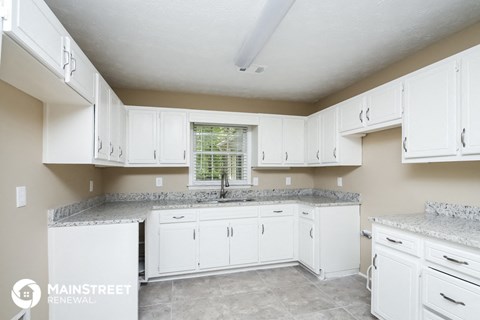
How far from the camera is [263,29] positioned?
1787 millimetres

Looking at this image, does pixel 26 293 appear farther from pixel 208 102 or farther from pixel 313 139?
pixel 313 139

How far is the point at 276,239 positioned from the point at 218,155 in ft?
4.88

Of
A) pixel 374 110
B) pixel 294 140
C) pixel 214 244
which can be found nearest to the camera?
pixel 374 110

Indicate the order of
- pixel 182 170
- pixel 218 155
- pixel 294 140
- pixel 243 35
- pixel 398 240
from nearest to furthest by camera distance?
pixel 398 240 < pixel 243 35 < pixel 182 170 < pixel 294 140 < pixel 218 155

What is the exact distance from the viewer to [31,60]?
112 centimetres

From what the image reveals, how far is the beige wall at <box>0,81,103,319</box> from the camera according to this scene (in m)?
1.40

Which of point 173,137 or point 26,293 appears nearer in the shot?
point 26,293

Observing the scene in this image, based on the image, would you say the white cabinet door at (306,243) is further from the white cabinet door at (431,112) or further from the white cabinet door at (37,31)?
the white cabinet door at (37,31)

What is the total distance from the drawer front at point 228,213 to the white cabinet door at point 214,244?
72 mm

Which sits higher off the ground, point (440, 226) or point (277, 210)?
point (440, 226)

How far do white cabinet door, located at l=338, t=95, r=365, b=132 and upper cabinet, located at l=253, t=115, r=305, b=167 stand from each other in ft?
2.56

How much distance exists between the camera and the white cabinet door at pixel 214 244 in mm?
2930

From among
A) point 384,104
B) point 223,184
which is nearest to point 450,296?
point 384,104

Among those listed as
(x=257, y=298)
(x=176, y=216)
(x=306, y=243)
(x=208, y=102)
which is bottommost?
(x=257, y=298)
